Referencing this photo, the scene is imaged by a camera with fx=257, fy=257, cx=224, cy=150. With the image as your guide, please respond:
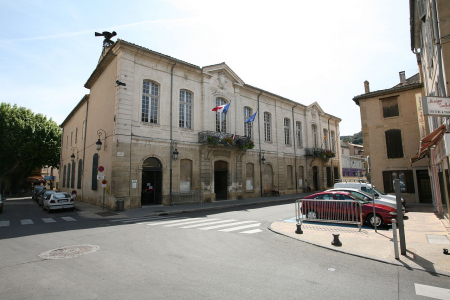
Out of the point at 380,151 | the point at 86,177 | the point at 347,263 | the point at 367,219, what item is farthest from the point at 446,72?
the point at 86,177

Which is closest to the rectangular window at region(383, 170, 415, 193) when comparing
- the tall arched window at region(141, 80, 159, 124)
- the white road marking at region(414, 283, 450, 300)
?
the white road marking at region(414, 283, 450, 300)

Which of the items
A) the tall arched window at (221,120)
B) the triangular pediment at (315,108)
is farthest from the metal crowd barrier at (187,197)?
the triangular pediment at (315,108)

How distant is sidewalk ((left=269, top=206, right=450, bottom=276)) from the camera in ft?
19.6

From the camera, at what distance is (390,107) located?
1956 centimetres

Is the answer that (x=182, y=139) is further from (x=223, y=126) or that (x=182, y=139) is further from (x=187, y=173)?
(x=223, y=126)

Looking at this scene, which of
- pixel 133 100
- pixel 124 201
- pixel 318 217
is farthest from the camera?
pixel 133 100

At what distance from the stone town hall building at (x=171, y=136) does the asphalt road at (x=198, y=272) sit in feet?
32.1

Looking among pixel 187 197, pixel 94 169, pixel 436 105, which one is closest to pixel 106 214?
pixel 187 197

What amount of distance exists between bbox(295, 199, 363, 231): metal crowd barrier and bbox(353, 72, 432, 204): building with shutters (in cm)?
1072

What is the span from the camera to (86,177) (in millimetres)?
23250

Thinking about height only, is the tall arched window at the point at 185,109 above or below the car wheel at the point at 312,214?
above

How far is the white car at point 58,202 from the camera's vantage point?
1622 cm

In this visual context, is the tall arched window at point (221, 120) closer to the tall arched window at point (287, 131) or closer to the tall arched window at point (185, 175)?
the tall arched window at point (185, 175)

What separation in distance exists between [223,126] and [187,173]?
19.6 ft
